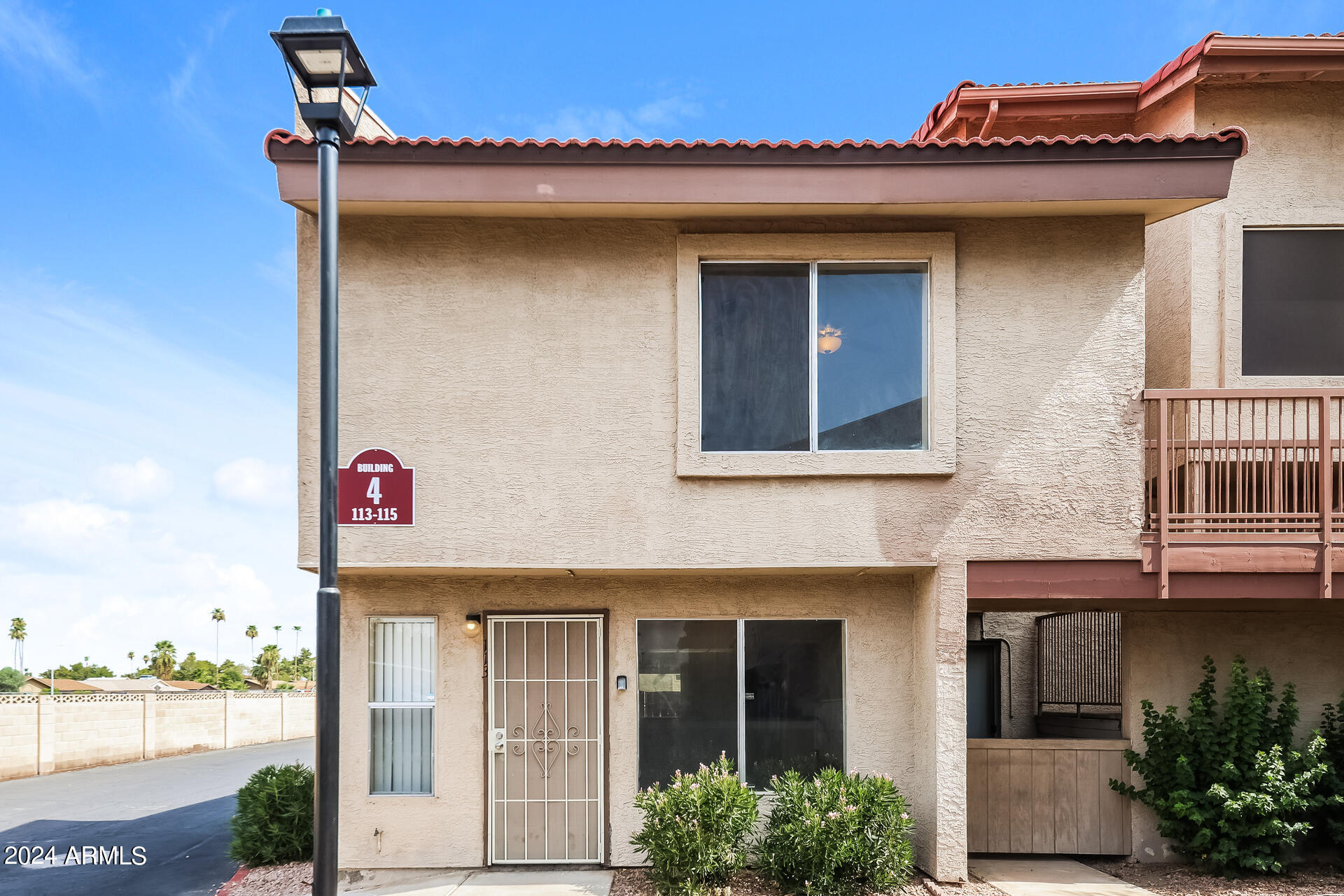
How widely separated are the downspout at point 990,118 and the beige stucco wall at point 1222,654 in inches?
218

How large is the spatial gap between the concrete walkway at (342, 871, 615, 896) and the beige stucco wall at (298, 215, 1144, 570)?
2720 millimetres

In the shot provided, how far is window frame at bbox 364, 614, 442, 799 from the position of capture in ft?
26.9

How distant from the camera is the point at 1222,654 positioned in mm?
8711

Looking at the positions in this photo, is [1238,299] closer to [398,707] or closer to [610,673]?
[610,673]

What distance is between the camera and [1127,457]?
753 cm

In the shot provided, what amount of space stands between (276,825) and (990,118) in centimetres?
1051

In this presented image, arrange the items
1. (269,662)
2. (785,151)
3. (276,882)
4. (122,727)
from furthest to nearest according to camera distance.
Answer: (269,662), (122,727), (276,882), (785,151)

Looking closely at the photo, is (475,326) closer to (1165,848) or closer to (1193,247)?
(1193,247)

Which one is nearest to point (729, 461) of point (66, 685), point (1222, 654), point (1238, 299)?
point (1222, 654)

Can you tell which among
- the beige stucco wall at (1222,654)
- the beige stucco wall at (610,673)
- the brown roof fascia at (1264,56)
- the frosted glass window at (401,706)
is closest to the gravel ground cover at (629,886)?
the beige stucco wall at (610,673)

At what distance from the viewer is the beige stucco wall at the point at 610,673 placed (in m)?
8.15

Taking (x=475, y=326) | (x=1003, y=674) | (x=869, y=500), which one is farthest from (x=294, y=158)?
(x=1003, y=674)

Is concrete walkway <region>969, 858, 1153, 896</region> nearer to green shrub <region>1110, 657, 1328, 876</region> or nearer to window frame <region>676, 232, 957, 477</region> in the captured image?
green shrub <region>1110, 657, 1328, 876</region>

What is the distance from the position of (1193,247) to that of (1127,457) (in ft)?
10.1
